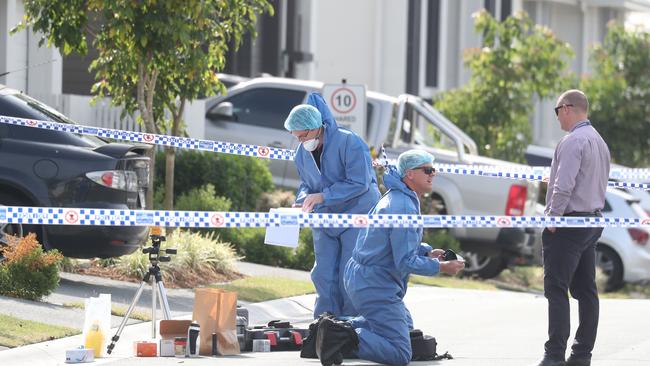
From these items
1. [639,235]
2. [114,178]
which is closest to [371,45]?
[639,235]

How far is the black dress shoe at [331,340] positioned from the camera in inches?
349

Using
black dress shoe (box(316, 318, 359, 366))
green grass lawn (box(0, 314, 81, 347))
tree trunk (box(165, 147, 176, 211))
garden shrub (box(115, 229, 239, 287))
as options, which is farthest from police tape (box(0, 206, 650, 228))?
tree trunk (box(165, 147, 176, 211))

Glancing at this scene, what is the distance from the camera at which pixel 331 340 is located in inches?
350

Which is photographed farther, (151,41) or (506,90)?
(506,90)

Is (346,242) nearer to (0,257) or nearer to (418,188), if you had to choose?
(418,188)

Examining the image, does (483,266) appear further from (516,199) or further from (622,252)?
(622,252)

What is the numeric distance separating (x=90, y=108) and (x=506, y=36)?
9730 mm

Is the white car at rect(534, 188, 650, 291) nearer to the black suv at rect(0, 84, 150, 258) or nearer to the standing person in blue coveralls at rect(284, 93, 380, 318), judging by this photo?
the black suv at rect(0, 84, 150, 258)

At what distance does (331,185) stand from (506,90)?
49.4 ft

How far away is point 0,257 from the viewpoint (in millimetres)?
12055

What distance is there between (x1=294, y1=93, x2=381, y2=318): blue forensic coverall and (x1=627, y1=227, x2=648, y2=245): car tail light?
1036 centimetres

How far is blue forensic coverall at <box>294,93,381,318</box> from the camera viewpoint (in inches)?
386

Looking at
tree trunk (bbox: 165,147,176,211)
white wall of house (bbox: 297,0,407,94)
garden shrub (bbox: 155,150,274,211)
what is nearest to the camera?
tree trunk (bbox: 165,147,176,211)

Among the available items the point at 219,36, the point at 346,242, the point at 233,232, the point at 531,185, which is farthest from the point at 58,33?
the point at 531,185
